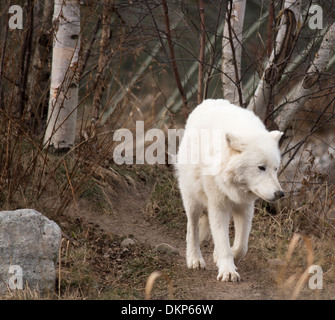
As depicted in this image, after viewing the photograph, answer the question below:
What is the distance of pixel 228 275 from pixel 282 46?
2924 mm

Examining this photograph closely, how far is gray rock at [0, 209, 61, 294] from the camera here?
13.9ft

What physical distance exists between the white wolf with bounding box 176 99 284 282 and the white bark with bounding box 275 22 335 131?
5.08 feet

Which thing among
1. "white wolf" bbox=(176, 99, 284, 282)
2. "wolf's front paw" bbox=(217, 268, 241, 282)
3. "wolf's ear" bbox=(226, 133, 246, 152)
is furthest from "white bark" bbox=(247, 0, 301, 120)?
"wolf's front paw" bbox=(217, 268, 241, 282)

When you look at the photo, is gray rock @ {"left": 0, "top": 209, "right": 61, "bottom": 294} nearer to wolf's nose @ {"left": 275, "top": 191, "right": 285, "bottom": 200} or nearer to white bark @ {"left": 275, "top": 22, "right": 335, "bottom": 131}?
wolf's nose @ {"left": 275, "top": 191, "right": 285, "bottom": 200}

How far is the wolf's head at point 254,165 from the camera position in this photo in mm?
4445

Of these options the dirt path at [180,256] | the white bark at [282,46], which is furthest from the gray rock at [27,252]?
the white bark at [282,46]

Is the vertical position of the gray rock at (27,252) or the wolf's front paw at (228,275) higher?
the gray rock at (27,252)

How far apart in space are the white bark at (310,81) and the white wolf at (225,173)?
155cm

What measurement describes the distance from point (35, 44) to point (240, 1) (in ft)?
11.0

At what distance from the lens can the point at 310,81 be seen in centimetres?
657

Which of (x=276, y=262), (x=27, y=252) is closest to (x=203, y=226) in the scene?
(x=276, y=262)

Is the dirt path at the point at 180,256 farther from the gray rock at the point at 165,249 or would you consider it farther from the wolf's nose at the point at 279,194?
the wolf's nose at the point at 279,194

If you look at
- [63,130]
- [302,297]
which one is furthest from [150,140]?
[302,297]

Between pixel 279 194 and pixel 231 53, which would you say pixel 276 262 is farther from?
pixel 231 53
